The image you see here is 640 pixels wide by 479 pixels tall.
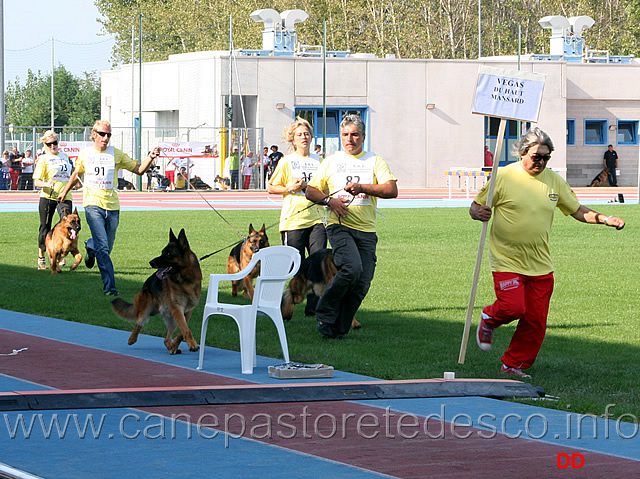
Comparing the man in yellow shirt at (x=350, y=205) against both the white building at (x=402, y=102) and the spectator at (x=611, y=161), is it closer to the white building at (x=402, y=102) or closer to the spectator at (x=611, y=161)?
the white building at (x=402, y=102)

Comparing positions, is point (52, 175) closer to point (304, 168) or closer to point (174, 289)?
point (304, 168)

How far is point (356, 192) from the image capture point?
381 inches

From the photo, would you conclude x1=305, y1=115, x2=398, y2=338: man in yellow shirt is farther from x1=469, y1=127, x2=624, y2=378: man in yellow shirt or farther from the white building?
the white building

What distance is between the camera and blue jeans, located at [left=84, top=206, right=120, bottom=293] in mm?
13547

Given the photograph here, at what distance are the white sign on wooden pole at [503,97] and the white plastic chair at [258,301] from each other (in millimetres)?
1496

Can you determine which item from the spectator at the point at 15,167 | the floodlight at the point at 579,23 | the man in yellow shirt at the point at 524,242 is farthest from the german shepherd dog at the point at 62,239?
the floodlight at the point at 579,23

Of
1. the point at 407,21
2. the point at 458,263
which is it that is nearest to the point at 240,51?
the point at 407,21

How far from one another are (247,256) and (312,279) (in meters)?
2.14

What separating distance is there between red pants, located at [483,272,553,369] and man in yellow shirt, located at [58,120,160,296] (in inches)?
240

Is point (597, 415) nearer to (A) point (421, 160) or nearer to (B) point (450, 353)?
(B) point (450, 353)

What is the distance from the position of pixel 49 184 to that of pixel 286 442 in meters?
11.2

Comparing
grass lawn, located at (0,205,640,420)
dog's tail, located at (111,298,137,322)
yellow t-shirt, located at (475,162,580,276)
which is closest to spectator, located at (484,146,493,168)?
grass lawn, located at (0,205,640,420)

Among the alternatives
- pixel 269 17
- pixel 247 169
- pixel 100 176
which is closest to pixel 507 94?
pixel 100 176

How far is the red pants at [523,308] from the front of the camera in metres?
8.46
